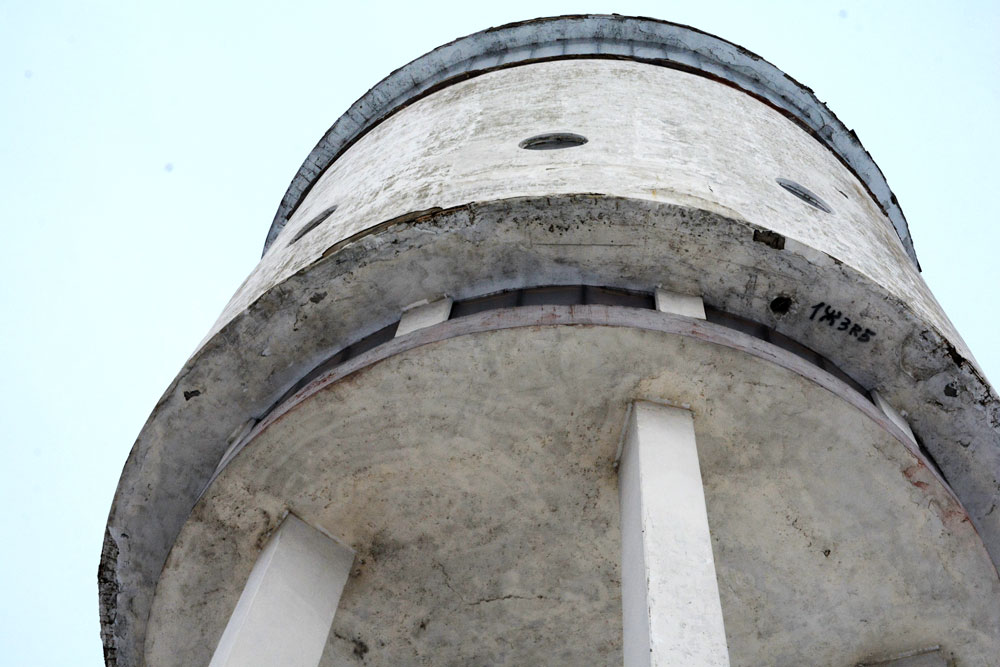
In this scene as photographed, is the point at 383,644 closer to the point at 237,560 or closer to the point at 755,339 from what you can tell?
the point at 237,560

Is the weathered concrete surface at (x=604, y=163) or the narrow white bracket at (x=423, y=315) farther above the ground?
the weathered concrete surface at (x=604, y=163)

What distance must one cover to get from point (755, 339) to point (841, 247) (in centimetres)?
114

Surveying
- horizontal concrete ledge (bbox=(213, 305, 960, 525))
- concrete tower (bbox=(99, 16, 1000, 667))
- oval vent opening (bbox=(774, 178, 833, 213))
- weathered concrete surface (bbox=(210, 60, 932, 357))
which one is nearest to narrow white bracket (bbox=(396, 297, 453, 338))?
concrete tower (bbox=(99, 16, 1000, 667))

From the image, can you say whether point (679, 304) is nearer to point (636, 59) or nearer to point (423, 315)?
point (423, 315)

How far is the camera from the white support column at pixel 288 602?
5.55 metres

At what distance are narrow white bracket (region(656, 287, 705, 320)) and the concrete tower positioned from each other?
2cm

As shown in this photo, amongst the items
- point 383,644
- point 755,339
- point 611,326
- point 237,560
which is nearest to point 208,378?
point 237,560

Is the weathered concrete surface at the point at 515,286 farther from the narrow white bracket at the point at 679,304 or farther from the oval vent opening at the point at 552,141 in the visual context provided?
the oval vent opening at the point at 552,141

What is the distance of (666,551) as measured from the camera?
4.84m

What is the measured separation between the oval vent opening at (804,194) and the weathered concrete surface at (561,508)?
1890mm

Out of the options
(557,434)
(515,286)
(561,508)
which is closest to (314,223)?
(515,286)

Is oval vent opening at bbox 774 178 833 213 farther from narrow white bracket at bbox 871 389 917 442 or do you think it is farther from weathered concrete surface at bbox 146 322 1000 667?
weathered concrete surface at bbox 146 322 1000 667

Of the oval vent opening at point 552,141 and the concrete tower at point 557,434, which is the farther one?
the oval vent opening at point 552,141

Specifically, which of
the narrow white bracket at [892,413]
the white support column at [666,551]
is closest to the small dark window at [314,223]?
the white support column at [666,551]
